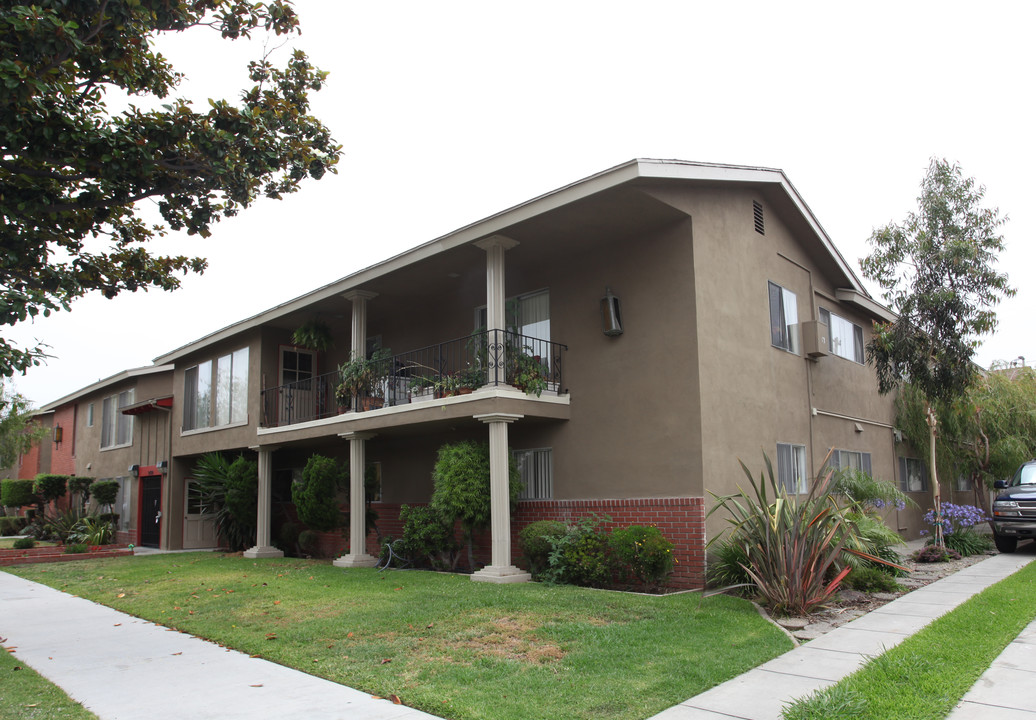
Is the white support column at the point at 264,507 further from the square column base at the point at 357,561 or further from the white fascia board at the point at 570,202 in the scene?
the square column base at the point at 357,561

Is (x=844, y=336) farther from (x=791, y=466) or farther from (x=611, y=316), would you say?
(x=611, y=316)

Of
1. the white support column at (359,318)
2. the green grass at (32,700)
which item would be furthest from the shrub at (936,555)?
the green grass at (32,700)

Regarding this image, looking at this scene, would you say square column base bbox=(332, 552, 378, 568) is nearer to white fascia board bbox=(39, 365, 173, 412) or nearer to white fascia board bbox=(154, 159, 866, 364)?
white fascia board bbox=(154, 159, 866, 364)

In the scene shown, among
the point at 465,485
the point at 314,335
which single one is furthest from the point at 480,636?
the point at 314,335

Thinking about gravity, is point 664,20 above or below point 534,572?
above

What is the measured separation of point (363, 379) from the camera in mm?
14195

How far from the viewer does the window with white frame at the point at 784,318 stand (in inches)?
529

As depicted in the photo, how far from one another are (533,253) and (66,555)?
13592mm

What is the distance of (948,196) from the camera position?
46.5ft

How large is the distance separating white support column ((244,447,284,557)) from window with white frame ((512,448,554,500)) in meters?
7.08

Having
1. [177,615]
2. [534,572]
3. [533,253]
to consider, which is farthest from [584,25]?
[177,615]

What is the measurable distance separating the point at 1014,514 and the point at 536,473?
8991mm

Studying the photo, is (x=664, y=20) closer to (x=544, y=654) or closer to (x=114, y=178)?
(x=114, y=178)

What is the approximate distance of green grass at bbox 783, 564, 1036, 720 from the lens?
484 cm
